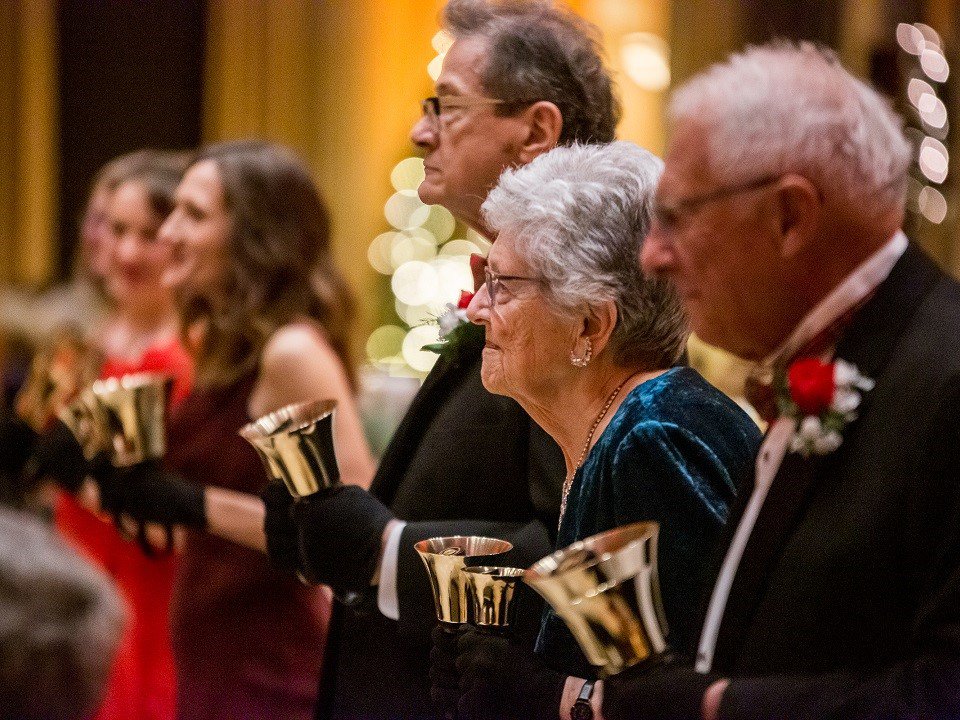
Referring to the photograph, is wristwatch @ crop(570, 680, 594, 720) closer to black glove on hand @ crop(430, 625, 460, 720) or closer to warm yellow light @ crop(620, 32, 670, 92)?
black glove on hand @ crop(430, 625, 460, 720)

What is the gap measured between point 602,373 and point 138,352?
8.82ft

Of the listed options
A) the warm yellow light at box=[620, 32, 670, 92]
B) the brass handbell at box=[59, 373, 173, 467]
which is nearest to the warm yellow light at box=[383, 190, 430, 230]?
the warm yellow light at box=[620, 32, 670, 92]

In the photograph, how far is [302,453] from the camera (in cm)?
210

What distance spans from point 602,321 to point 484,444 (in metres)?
0.40

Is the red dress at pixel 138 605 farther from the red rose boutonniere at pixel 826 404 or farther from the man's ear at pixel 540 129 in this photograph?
the red rose boutonniere at pixel 826 404

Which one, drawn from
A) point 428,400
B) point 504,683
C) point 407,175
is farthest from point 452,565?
point 407,175

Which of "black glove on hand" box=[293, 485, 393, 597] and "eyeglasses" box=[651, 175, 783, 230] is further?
"black glove on hand" box=[293, 485, 393, 597]

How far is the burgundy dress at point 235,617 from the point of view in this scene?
3.10 m

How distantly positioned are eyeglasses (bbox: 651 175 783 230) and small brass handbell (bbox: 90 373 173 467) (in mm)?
1863

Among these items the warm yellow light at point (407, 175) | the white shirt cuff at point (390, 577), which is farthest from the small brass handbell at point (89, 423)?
the warm yellow light at point (407, 175)

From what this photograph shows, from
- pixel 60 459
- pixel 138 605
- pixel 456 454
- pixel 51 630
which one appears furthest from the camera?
pixel 138 605

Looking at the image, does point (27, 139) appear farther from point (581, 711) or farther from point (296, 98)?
point (581, 711)

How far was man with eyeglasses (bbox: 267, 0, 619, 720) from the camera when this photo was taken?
6.97 feet

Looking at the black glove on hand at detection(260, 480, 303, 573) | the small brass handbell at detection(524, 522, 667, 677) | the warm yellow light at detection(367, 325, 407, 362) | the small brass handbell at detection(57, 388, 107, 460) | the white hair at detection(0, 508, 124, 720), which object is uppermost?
the white hair at detection(0, 508, 124, 720)
